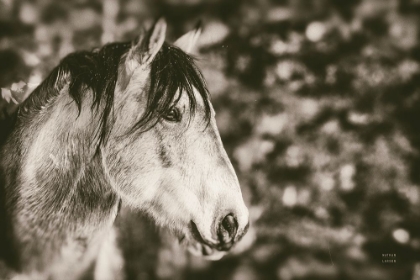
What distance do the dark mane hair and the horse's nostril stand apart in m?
0.40

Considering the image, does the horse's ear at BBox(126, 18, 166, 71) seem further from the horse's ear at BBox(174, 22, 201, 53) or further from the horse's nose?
the horse's nose

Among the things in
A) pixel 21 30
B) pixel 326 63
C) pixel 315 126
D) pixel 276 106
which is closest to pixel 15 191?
pixel 21 30

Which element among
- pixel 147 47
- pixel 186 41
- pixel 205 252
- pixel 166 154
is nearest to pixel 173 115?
pixel 166 154

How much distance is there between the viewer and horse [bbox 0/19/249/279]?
105cm

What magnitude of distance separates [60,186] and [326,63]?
1220 mm

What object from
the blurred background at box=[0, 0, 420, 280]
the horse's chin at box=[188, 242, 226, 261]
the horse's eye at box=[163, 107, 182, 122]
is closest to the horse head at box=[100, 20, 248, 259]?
the horse's eye at box=[163, 107, 182, 122]

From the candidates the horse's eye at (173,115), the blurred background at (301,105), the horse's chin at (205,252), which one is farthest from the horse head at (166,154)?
the blurred background at (301,105)

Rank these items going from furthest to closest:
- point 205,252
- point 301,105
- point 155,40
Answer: point 301,105, point 205,252, point 155,40

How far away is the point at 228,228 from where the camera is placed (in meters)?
1.07

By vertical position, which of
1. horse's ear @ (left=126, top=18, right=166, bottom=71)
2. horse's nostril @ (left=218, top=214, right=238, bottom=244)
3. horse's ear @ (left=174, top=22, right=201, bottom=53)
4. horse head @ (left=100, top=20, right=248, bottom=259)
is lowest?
horse's nostril @ (left=218, top=214, right=238, bottom=244)

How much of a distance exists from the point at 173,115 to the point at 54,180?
47 centimetres

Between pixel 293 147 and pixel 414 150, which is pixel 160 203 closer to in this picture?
pixel 293 147

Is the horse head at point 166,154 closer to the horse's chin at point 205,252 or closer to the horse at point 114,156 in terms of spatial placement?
the horse at point 114,156

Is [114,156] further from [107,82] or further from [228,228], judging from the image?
[228,228]
